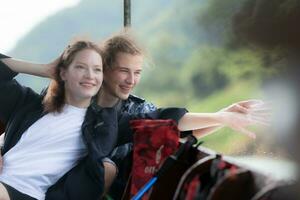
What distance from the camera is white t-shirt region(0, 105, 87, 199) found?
5.08ft

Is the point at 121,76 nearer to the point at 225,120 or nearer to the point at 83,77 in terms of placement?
the point at 83,77

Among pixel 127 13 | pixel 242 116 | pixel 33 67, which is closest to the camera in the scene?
pixel 242 116

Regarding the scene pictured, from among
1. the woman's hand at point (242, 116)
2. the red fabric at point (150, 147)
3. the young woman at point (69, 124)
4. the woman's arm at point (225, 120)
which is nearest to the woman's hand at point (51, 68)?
the young woman at point (69, 124)

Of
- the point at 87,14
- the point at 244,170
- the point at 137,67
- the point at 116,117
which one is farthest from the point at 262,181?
the point at 87,14

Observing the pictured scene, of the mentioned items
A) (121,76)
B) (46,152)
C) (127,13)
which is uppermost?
(127,13)

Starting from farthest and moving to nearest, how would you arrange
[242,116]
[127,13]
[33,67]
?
[127,13] < [33,67] < [242,116]

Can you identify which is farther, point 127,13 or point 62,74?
point 127,13

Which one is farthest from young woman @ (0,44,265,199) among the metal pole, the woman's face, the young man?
the metal pole

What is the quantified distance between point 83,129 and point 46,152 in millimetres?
155

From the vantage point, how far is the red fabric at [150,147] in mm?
1454

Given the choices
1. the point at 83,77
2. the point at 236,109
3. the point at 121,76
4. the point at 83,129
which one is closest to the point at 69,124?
the point at 83,129

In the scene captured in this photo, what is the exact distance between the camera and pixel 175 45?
1.70 meters

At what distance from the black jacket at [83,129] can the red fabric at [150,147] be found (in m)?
0.12

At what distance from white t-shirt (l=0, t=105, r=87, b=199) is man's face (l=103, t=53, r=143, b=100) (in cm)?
21
